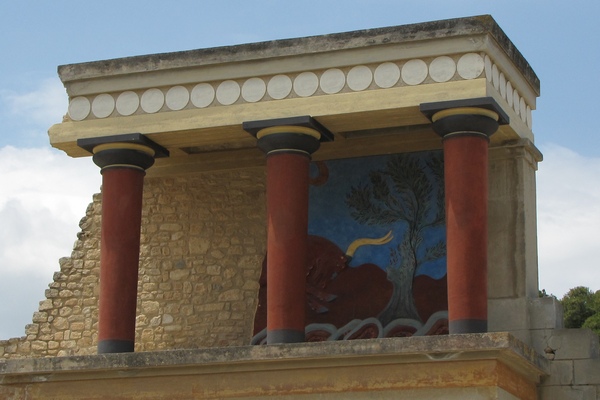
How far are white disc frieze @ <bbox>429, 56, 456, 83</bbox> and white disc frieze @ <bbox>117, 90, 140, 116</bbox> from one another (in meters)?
3.69

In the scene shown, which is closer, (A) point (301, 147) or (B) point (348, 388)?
(B) point (348, 388)

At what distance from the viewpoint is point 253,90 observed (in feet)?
51.6

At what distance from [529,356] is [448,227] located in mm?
1642

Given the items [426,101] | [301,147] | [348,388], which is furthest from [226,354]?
[426,101]

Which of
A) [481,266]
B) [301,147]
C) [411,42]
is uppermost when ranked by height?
[411,42]

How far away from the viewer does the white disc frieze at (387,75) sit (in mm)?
15109

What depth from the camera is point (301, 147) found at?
1530cm

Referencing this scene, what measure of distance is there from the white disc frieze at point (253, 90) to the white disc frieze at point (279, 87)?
0.09 metres

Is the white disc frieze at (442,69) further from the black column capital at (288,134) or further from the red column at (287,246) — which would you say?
the red column at (287,246)

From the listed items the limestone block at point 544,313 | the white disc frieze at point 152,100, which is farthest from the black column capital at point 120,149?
the limestone block at point 544,313

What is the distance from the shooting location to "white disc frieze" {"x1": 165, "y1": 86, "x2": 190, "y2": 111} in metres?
16.0

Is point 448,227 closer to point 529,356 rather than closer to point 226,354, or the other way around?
point 529,356

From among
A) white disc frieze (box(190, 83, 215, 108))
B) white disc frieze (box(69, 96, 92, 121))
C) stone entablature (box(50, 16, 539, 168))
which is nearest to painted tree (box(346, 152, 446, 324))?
stone entablature (box(50, 16, 539, 168))

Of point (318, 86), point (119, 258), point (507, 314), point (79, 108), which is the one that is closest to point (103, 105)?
point (79, 108)
